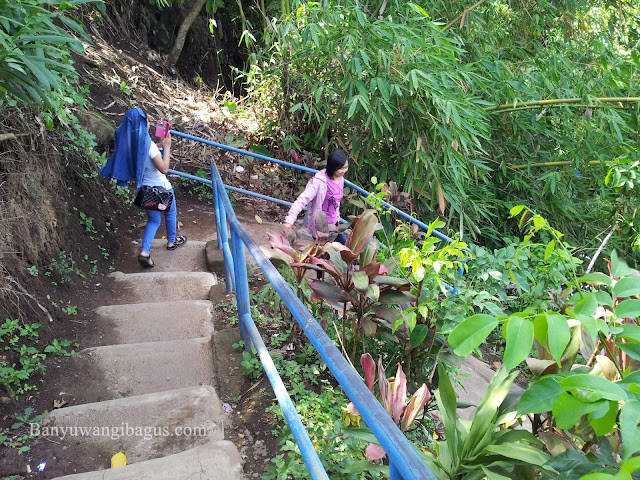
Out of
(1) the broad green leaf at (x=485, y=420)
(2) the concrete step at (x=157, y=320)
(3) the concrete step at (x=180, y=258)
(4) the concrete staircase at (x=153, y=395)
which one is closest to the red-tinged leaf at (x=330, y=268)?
(4) the concrete staircase at (x=153, y=395)

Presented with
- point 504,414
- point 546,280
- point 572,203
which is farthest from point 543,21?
point 504,414

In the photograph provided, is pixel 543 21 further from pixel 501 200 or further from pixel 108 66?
pixel 108 66

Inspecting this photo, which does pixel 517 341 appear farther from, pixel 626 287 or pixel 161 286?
pixel 161 286

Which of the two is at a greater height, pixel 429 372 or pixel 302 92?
pixel 302 92

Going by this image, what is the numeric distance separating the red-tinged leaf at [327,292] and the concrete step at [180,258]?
2114 mm

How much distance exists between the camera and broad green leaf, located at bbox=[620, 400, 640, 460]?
76 cm

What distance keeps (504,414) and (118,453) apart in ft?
4.73

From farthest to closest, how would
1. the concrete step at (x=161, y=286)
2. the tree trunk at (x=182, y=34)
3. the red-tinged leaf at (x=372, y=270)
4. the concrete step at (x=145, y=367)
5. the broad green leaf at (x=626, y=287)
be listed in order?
the tree trunk at (x=182, y=34), the concrete step at (x=161, y=286), the concrete step at (x=145, y=367), the red-tinged leaf at (x=372, y=270), the broad green leaf at (x=626, y=287)

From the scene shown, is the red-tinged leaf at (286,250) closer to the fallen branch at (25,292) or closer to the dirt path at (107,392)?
the dirt path at (107,392)

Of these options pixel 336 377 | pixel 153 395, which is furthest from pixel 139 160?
pixel 336 377

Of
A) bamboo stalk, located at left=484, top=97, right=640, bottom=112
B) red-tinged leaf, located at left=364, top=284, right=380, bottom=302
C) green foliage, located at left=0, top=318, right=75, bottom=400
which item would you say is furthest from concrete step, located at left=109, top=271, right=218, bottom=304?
bamboo stalk, located at left=484, top=97, right=640, bottom=112

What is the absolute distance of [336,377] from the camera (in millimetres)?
1156

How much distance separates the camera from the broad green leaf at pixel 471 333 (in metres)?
0.92

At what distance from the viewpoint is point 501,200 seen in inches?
228
